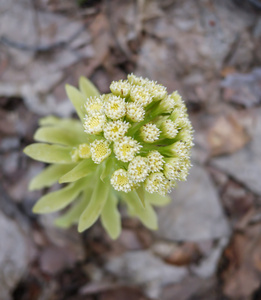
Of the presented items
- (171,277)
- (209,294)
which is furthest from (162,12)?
(209,294)

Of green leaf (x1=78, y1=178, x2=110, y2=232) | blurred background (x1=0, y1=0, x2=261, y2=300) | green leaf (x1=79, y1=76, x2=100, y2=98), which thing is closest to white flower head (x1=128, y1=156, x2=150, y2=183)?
green leaf (x1=78, y1=178, x2=110, y2=232)

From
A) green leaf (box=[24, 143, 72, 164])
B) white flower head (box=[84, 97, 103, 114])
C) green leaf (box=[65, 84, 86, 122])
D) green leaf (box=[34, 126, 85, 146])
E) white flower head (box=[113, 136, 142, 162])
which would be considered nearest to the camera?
white flower head (box=[113, 136, 142, 162])

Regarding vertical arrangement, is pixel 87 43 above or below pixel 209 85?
above

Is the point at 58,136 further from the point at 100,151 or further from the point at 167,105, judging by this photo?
the point at 167,105

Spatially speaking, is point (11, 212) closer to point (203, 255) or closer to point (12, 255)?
point (12, 255)

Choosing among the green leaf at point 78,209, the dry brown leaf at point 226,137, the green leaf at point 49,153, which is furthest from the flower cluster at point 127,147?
the dry brown leaf at point 226,137

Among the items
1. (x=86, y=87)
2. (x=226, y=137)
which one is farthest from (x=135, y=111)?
(x=226, y=137)

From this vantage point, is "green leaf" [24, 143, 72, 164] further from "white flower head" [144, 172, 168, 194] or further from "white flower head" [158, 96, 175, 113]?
"white flower head" [158, 96, 175, 113]
